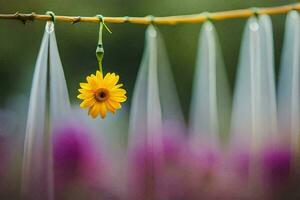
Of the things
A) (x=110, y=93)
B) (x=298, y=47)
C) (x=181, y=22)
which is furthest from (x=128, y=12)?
(x=298, y=47)

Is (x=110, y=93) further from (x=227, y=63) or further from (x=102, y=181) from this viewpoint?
(x=227, y=63)

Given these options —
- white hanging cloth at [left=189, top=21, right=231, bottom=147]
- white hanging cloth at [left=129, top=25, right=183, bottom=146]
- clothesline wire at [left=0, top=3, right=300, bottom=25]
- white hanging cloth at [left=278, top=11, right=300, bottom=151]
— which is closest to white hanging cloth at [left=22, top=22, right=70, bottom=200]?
clothesline wire at [left=0, top=3, right=300, bottom=25]

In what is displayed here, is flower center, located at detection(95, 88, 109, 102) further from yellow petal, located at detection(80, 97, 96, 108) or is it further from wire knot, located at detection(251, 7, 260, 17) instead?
wire knot, located at detection(251, 7, 260, 17)

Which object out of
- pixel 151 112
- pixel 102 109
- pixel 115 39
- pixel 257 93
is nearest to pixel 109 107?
pixel 102 109

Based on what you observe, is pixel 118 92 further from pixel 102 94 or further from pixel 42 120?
pixel 42 120

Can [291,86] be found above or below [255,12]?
below

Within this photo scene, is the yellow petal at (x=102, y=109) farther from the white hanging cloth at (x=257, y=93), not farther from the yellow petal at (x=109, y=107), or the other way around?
the white hanging cloth at (x=257, y=93)
